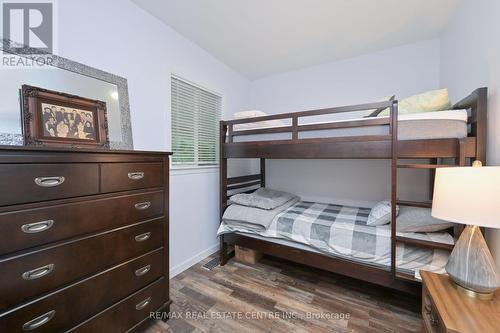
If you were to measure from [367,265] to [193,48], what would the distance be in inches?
108

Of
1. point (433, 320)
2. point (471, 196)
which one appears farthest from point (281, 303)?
point (471, 196)

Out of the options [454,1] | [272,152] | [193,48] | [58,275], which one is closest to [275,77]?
[193,48]

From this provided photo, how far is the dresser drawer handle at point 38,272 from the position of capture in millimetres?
880

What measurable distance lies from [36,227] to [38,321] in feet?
1.40

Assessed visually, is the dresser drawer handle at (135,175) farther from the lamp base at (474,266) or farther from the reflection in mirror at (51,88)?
the lamp base at (474,266)

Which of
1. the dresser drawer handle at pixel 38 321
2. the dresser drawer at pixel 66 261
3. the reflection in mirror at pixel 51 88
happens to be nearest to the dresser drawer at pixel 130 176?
the dresser drawer at pixel 66 261

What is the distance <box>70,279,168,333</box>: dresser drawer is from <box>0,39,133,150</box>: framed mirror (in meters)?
1.07

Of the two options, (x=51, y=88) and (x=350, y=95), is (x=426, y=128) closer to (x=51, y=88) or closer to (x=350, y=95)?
(x=350, y=95)

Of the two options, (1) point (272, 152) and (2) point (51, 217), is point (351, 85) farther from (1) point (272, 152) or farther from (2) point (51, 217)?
(2) point (51, 217)

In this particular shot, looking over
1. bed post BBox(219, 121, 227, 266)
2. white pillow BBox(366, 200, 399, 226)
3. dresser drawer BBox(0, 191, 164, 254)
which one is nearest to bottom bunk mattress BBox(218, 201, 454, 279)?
white pillow BBox(366, 200, 399, 226)

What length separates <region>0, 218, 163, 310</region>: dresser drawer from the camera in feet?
2.76

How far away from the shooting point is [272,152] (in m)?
2.03

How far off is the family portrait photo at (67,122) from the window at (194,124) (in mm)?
802

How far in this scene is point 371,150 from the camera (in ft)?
5.29
